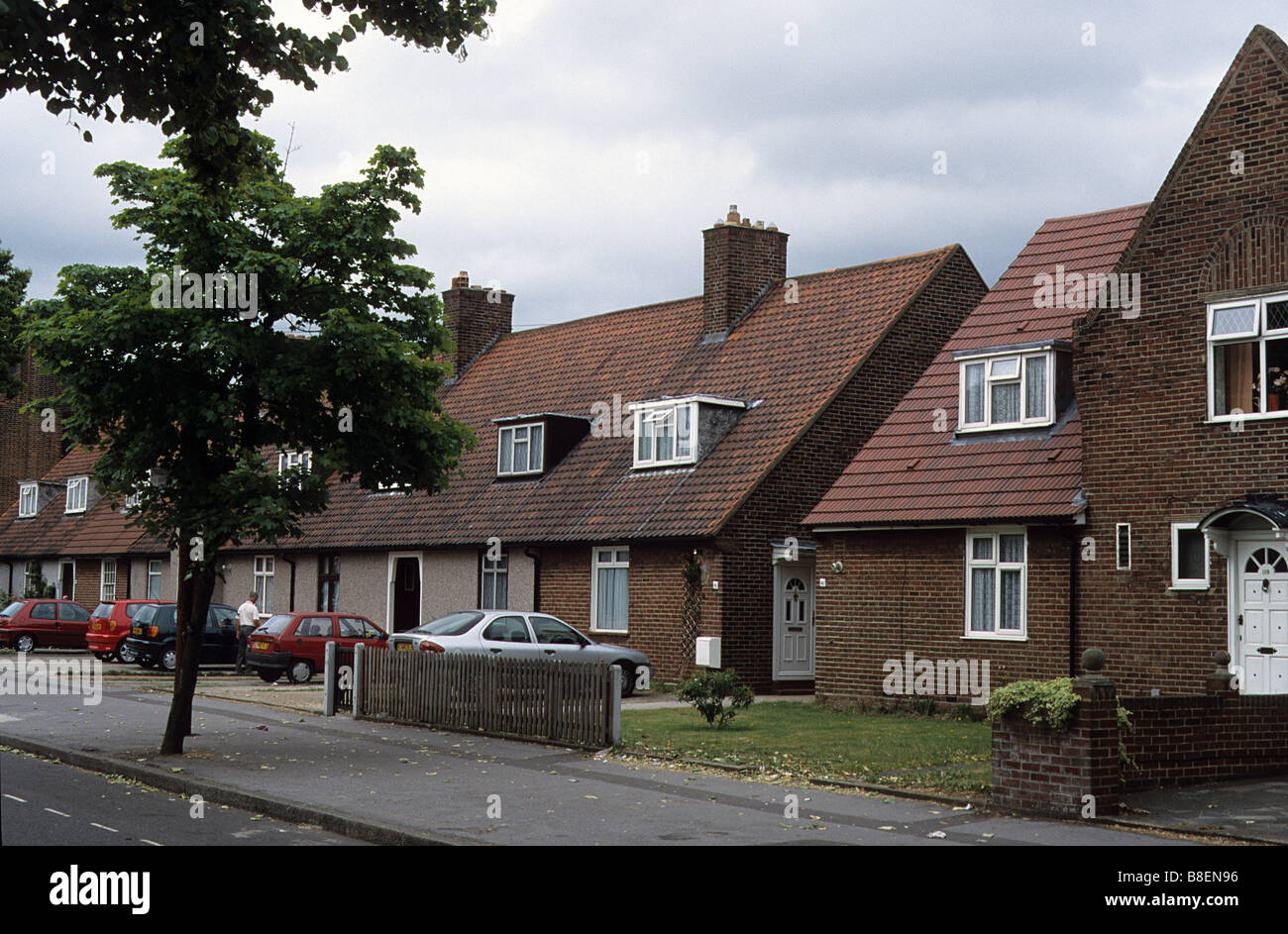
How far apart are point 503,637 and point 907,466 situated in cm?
725

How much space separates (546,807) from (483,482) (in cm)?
2146

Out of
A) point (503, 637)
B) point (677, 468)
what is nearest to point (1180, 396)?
point (503, 637)

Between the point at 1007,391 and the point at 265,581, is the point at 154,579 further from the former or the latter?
the point at 1007,391

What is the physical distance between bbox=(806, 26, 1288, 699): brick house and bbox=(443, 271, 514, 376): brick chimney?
61.6ft

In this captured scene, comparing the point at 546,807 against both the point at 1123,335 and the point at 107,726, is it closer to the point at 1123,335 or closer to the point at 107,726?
the point at 107,726

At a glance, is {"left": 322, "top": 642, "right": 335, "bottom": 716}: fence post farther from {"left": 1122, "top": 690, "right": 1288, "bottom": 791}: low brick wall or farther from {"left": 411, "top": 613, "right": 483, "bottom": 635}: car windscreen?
{"left": 1122, "top": 690, "right": 1288, "bottom": 791}: low brick wall

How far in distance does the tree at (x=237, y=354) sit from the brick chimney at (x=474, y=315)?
23087mm

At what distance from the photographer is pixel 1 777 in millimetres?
14523

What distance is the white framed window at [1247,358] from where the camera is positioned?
695 inches

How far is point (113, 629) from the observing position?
3384 cm

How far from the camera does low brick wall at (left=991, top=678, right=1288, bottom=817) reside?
12.4 metres

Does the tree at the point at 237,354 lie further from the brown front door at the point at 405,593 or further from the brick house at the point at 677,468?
the brown front door at the point at 405,593

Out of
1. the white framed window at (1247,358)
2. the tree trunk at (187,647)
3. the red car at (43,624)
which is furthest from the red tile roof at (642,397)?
the tree trunk at (187,647)
